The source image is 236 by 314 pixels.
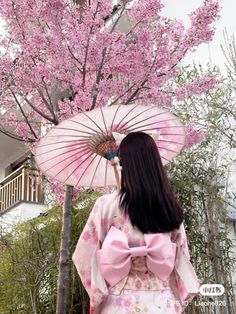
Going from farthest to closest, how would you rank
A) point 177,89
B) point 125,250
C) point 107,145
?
1. point 177,89
2. point 107,145
3. point 125,250

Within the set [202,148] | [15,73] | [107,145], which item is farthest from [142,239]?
[202,148]

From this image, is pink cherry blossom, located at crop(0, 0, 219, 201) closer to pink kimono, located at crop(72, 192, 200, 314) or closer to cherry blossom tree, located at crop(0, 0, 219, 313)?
cherry blossom tree, located at crop(0, 0, 219, 313)

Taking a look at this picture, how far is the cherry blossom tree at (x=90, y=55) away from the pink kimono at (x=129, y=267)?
6.90 feet

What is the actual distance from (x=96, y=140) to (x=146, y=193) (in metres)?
0.75

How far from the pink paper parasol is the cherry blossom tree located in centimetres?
124

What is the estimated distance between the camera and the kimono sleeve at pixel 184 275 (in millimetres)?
2066

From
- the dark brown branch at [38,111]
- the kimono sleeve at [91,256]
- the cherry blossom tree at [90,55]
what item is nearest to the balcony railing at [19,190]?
the dark brown branch at [38,111]

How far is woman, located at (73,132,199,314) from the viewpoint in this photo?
1990 millimetres

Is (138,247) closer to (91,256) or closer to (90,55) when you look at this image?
(91,256)

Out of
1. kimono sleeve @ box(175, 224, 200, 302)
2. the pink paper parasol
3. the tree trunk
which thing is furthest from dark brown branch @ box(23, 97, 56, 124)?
kimono sleeve @ box(175, 224, 200, 302)

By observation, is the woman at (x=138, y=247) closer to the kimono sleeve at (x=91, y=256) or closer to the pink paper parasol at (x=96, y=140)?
the kimono sleeve at (x=91, y=256)

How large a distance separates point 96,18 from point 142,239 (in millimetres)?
2770

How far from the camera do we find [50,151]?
9.26ft

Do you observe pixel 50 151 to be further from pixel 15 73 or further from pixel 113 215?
pixel 15 73
